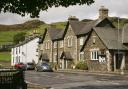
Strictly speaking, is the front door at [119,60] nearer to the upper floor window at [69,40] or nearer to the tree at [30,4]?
the upper floor window at [69,40]

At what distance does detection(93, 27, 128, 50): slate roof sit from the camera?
60213 mm

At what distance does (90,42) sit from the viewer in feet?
214

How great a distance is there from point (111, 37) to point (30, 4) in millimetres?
Answer: 45200

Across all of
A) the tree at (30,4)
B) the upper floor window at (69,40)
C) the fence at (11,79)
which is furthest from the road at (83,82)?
the upper floor window at (69,40)

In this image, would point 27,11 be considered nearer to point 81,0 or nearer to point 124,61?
point 81,0

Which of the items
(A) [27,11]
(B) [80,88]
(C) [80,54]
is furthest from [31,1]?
(C) [80,54]

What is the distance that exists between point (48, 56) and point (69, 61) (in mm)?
13431

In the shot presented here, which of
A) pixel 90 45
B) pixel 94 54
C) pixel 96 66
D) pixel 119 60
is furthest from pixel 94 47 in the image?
pixel 119 60

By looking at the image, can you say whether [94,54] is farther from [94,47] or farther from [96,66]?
[96,66]

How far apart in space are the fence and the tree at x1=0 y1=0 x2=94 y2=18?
370 centimetres

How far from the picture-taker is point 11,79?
2120 cm

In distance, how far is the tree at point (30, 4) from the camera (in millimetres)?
18359

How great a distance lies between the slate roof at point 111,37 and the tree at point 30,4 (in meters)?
40.8

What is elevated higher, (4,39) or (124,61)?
(4,39)
